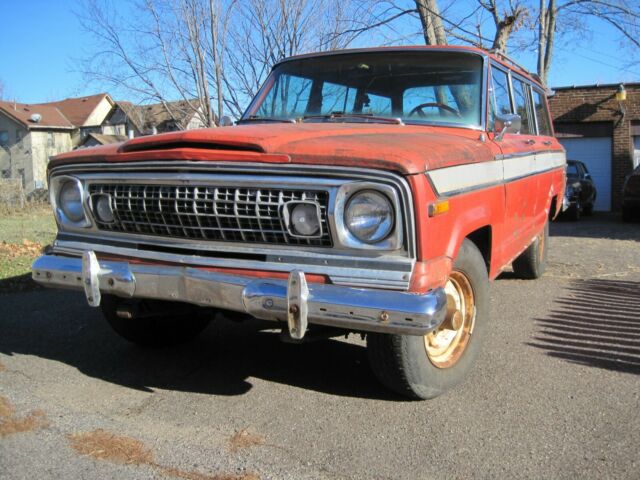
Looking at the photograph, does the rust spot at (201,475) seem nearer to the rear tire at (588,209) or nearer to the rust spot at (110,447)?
the rust spot at (110,447)

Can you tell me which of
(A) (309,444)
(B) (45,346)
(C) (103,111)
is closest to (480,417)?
(A) (309,444)

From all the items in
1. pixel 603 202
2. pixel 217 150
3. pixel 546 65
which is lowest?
pixel 603 202

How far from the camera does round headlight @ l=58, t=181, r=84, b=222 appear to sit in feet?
12.0

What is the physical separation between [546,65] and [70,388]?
13849 mm

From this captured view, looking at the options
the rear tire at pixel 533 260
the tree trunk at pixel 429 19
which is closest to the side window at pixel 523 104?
the rear tire at pixel 533 260

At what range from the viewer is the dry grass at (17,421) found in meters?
3.09

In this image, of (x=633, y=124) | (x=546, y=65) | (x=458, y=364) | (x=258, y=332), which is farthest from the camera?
(x=633, y=124)

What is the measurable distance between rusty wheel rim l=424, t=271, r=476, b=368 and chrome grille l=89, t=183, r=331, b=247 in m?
0.87

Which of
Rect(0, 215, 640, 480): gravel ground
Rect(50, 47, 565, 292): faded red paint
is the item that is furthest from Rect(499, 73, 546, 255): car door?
Rect(0, 215, 640, 480): gravel ground

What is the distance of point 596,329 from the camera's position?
16.2ft

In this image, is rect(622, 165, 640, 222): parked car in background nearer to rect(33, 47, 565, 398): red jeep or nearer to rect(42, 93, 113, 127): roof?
rect(33, 47, 565, 398): red jeep

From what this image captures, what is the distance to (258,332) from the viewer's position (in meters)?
4.89

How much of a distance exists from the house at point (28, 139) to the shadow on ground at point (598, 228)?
41.9 meters

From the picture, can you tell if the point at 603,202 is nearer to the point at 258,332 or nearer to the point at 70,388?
the point at 258,332
